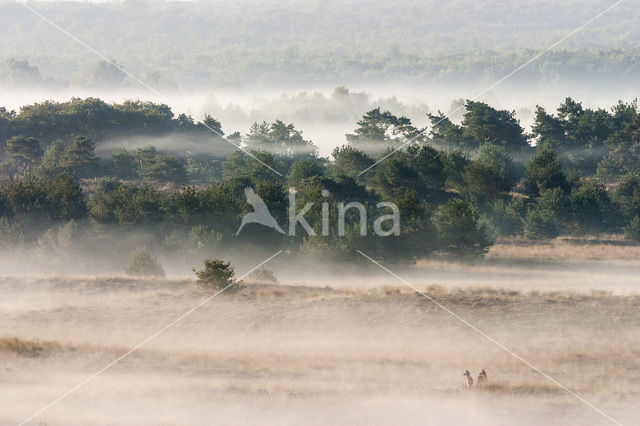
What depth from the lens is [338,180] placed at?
77.5m

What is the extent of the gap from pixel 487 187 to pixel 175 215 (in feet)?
116

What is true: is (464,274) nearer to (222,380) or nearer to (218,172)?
(222,380)

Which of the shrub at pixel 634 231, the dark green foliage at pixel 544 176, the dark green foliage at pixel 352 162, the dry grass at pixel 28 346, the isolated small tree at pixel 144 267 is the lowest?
the dry grass at pixel 28 346

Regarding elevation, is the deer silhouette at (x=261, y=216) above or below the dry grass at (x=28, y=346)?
above

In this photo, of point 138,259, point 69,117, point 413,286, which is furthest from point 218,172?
point 413,286

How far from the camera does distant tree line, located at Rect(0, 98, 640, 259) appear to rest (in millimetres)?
59875

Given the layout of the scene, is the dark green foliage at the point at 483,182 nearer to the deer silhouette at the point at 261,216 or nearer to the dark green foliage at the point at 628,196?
the dark green foliage at the point at 628,196

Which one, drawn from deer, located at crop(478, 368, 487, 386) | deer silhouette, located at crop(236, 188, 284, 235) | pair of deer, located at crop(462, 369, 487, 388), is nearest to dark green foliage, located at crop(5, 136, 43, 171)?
deer silhouette, located at crop(236, 188, 284, 235)

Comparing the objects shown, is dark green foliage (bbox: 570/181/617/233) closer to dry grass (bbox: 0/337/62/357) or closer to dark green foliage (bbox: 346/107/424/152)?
dark green foliage (bbox: 346/107/424/152)

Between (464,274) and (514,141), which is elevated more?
(514,141)

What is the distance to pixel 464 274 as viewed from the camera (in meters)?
56.9

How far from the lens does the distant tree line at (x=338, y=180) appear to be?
196 ft

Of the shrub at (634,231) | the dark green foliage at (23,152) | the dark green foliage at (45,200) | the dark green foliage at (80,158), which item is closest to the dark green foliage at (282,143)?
the dark green foliage at (80,158)

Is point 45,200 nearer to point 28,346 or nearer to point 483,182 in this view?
point 28,346
